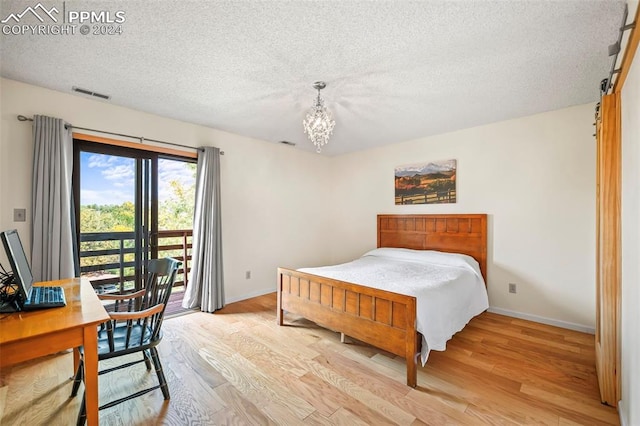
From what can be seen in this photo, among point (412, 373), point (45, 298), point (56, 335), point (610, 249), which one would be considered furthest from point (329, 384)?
point (610, 249)

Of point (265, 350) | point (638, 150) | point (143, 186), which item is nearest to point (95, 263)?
point (143, 186)

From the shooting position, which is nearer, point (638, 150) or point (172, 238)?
point (638, 150)

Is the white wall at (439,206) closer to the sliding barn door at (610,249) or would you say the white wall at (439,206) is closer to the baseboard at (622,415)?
the sliding barn door at (610,249)

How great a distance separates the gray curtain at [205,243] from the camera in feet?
11.7

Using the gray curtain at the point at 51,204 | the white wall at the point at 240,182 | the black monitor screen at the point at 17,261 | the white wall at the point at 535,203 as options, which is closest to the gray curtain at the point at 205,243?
the white wall at the point at 240,182

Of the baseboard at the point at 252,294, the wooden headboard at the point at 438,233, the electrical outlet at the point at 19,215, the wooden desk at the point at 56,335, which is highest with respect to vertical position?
the electrical outlet at the point at 19,215

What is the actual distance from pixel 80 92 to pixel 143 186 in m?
1.09

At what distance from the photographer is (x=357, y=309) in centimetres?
244

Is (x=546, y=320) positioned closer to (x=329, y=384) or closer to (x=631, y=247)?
(x=631, y=247)

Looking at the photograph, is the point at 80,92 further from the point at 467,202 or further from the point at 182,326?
the point at 467,202

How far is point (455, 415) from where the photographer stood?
1.75 metres

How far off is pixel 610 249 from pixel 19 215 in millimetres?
4637

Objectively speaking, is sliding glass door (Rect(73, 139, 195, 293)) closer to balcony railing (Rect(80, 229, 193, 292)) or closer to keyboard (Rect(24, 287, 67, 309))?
balcony railing (Rect(80, 229, 193, 292))

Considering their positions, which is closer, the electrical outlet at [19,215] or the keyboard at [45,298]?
the keyboard at [45,298]
